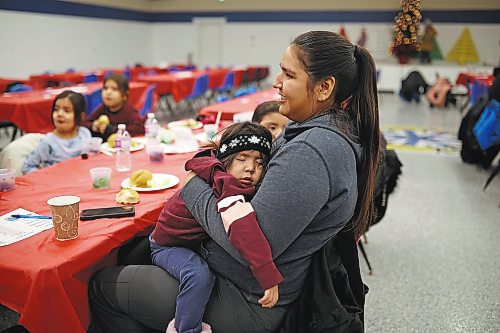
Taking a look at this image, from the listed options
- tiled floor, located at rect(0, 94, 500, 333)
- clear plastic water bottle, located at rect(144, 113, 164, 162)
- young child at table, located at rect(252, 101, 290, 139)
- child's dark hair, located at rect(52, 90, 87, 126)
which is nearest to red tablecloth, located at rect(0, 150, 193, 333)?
clear plastic water bottle, located at rect(144, 113, 164, 162)

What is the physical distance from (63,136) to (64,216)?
169 centimetres

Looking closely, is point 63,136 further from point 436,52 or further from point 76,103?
point 436,52

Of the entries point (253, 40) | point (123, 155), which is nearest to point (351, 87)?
point (123, 155)

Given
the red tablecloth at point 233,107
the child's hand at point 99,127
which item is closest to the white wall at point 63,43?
the red tablecloth at point 233,107

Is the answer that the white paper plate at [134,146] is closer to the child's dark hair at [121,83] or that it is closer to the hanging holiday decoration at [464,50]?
the child's dark hair at [121,83]

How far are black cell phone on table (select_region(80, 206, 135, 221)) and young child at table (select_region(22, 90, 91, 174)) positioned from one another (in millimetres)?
1283

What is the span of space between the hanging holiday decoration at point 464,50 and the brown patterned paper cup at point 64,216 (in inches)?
470

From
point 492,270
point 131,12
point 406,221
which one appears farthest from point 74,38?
point 492,270

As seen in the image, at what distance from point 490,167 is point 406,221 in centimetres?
222

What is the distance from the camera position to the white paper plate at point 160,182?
2002 mm

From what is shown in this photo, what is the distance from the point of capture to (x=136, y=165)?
7.99 feet

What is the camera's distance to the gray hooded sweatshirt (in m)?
1.23

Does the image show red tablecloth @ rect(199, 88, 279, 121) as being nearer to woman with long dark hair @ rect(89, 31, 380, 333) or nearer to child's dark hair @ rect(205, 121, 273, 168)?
child's dark hair @ rect(205, 121, 273, 168)

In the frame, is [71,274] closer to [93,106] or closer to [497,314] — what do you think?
[497,314]
